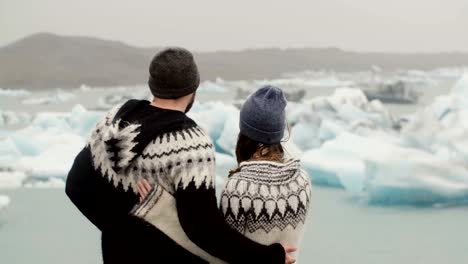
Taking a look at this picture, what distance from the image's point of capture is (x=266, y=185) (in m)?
0.98

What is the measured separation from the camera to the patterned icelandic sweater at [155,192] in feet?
2.96

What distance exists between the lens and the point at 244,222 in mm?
989

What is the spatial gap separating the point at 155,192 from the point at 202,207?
7 cm

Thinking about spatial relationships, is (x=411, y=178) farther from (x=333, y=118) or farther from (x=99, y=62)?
(x=99, y=62)

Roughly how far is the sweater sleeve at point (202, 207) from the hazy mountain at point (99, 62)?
4.66 m

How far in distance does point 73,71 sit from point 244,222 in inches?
190

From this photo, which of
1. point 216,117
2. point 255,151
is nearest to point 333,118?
point 216,117

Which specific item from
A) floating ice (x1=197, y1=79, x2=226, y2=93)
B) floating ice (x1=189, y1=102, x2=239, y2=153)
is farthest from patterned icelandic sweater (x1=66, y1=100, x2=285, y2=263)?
floating ice (x1=197, y1=79, x2=226, y2=93)

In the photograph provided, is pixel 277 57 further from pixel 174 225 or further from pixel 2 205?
pixel 174 225

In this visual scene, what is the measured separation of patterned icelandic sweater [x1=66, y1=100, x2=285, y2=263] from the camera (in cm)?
90

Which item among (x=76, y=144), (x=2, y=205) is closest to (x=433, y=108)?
(x=76, y=144)

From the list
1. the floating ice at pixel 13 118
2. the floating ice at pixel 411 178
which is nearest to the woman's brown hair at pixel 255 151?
the floating ice at pixel 411 178

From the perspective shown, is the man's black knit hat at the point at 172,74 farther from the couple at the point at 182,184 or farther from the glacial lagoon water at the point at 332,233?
the glacial lagoon water at the point at 332,233

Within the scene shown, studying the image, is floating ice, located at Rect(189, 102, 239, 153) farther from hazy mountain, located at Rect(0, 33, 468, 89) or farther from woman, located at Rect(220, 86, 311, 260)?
woman, located at Rect(220, 86, 311, 260)
